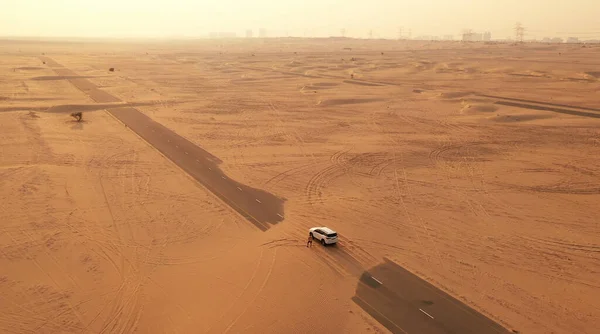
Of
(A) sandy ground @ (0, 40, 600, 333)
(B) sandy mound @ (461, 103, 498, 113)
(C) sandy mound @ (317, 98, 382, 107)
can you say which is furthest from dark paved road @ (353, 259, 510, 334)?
(C) sandy mound @ (317, 98, 382, 107)

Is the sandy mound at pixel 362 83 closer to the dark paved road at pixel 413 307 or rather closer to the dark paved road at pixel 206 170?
the dark paved road at pixel 206 170

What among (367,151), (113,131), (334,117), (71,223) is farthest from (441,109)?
(71,223)

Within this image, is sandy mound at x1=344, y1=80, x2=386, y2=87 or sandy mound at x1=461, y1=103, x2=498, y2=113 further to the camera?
sandy mound at x1=344, y1=80, x2=386, y2=87

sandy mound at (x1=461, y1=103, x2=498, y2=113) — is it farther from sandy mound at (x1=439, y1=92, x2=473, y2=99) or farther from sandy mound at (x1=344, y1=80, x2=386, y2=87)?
sandy mound at (x1=344, y1=80, x2=386, y2=87)

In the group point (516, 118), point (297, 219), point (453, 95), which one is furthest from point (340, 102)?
point (297, 219)

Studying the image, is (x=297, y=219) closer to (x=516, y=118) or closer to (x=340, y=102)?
(x=516, y=118)
